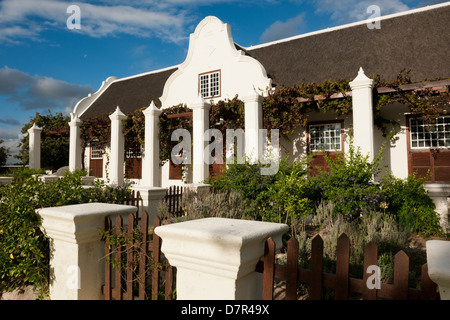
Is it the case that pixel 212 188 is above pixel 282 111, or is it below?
below

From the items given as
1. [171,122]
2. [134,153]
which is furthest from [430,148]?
[134,153]

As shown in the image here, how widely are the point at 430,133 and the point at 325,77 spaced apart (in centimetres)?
417

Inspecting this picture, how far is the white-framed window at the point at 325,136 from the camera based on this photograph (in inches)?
459

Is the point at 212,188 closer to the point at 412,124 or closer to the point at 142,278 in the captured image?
the point at 142,278

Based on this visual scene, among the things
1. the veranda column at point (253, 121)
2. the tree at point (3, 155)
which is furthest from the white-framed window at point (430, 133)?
the tree at point (3, 155)

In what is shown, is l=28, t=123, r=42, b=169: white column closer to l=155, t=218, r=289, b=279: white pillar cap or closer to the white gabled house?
the white gabled house

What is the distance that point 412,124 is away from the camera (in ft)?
34.9

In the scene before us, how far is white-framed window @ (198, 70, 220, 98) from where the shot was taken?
45.0 ft

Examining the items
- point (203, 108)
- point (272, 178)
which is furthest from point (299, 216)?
point (203, 108)

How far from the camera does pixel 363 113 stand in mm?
8953

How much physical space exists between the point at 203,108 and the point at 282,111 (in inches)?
118

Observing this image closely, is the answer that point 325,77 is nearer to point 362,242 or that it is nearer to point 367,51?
point 367,51

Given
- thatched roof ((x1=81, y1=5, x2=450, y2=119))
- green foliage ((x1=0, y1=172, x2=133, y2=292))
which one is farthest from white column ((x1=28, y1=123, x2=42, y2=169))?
green foliage ((x1=0, y1=172, x2=133, y2=292))

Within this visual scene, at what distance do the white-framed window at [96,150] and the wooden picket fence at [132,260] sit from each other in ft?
52.6
